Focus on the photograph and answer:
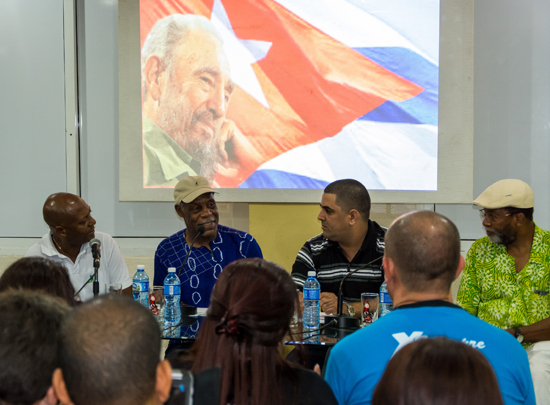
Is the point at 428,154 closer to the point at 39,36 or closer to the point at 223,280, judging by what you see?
the point at 223,280

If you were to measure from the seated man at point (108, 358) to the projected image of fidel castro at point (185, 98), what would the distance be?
8.87ft

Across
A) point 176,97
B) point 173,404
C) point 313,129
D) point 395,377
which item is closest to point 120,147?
point 176,97

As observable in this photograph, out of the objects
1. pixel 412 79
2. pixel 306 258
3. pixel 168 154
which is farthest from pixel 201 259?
pixel 412 79

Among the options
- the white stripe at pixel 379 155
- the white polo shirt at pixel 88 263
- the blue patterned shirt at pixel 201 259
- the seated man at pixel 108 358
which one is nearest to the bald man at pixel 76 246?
the white polo shirt at pixel 88 263

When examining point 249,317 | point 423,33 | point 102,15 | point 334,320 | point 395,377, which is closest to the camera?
point 395,377

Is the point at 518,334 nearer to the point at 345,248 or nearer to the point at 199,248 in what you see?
the point at 345,248

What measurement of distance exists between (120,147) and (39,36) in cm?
116

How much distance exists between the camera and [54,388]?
89 centimetres

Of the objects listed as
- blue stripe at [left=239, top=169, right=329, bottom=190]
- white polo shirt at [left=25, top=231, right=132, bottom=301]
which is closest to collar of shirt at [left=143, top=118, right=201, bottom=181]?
blue stripe at [left=239, top=169, right=329, bottom=190]

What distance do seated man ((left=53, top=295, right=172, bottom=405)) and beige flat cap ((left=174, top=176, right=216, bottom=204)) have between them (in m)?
1.90

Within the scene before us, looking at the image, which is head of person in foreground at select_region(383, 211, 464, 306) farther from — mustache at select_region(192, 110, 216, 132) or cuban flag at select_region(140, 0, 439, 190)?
mustache at select_region(192, 110, 216, 132)

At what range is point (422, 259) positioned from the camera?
136cm

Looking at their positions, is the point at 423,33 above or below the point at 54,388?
above

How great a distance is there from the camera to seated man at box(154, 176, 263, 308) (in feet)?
8.81
